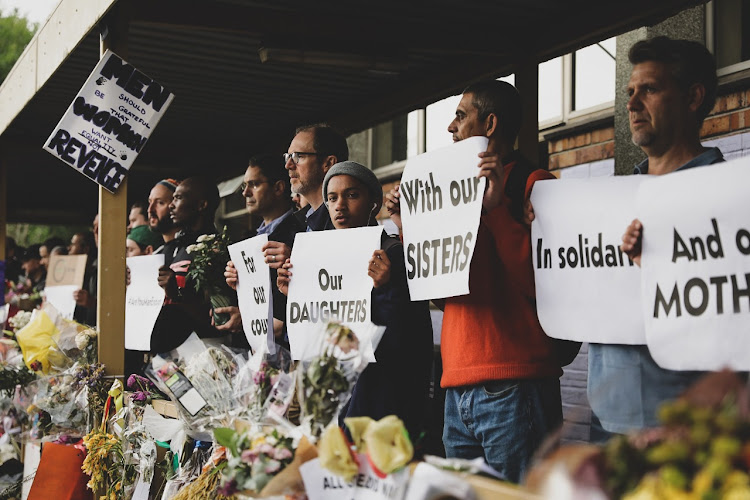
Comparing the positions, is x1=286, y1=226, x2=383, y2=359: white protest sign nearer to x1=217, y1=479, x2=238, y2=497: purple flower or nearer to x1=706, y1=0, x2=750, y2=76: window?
x1=217, y1=479, x2=238, y2=497: purple flower

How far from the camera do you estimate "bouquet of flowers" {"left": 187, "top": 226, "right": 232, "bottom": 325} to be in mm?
4488

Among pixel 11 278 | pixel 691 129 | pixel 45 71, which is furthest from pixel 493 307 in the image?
pixel 11 278

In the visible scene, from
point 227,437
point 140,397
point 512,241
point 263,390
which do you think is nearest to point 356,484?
point 227,437

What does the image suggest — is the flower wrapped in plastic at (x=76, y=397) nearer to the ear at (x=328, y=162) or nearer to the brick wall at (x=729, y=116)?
the ear at (x=328, y=162)

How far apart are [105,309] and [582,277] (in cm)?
290

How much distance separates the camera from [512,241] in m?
2.94

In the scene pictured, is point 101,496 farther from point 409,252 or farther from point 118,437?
point 409,252

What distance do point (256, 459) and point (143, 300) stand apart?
9.73ft

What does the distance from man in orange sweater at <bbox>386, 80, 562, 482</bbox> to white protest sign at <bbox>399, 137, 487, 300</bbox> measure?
0.07m

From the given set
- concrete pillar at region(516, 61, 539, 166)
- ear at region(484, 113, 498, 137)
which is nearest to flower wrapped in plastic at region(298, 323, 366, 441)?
ear at region(484, 113, 498, 137)

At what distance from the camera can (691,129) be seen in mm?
2621

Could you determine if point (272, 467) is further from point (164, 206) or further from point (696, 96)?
point (164, 206)

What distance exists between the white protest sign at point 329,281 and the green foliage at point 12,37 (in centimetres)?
3290

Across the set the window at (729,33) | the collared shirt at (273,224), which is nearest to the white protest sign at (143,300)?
the collared shirt at (273,224)
